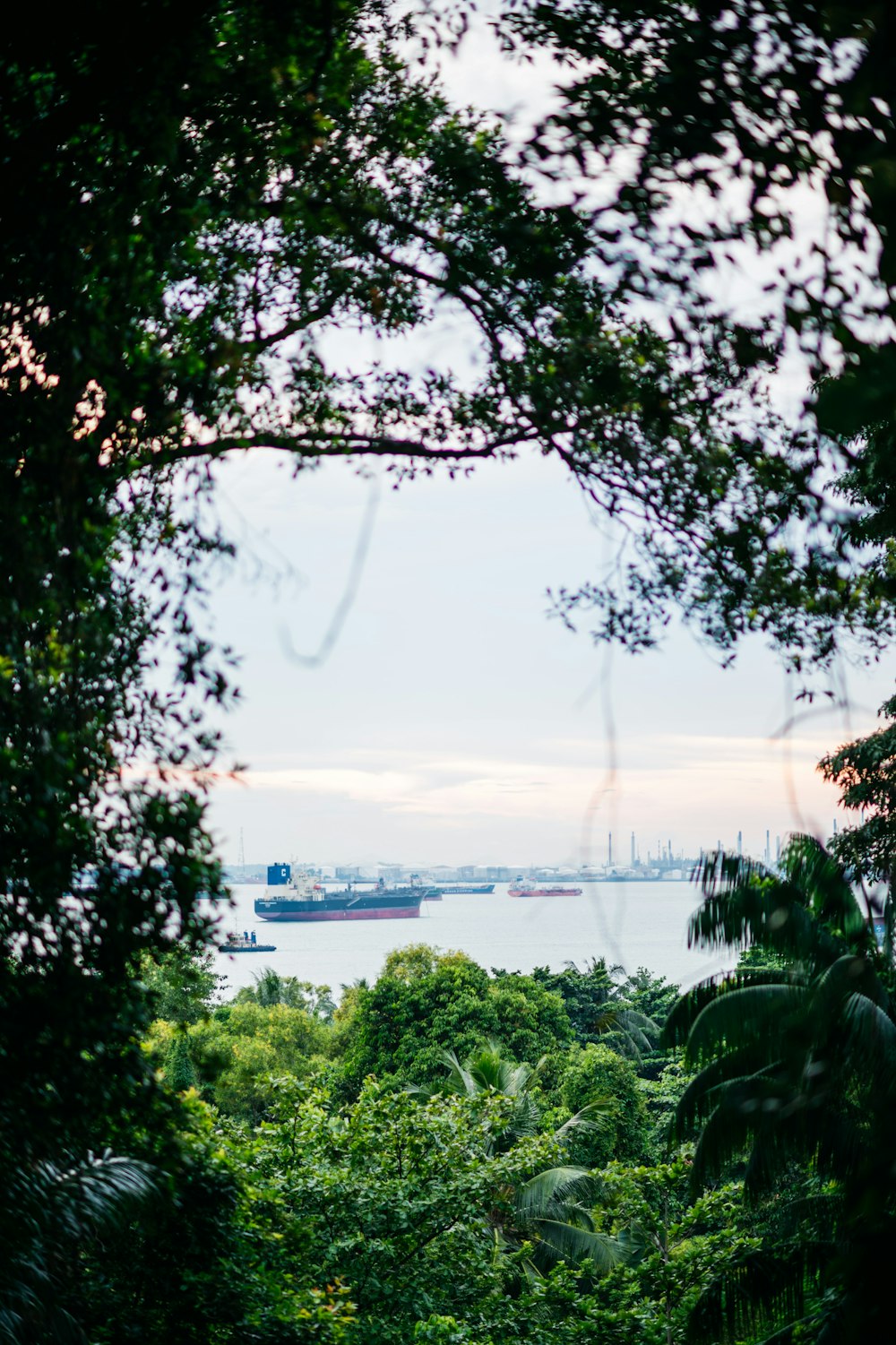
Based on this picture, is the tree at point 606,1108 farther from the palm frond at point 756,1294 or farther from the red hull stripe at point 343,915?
the red hull stripe at point 343,915

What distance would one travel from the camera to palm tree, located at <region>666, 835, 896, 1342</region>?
558 centimetres

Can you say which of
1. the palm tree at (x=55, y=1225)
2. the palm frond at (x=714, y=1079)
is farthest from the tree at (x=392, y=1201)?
the palm tree at (x=55, y=1225)

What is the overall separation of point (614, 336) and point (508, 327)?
411 mm

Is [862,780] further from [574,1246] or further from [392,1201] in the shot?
[574,1246]

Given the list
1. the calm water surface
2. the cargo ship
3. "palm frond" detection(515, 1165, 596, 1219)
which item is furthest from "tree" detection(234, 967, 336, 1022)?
the cargo ship

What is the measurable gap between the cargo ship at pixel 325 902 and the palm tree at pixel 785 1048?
268 feet

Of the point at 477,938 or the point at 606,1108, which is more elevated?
the point at 606,1108

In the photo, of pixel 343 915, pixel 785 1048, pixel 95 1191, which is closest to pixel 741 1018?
pixel 785 1048

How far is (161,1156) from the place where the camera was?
13.1 feet

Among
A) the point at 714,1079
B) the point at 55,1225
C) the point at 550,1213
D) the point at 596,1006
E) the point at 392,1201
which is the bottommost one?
the point at 596,1006

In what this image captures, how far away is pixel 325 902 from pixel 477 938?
1842cm

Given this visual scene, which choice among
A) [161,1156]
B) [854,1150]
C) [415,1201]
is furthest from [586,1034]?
[161,1156]

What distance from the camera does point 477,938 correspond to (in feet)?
348

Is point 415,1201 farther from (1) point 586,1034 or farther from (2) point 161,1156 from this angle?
(1) point 586,1034
